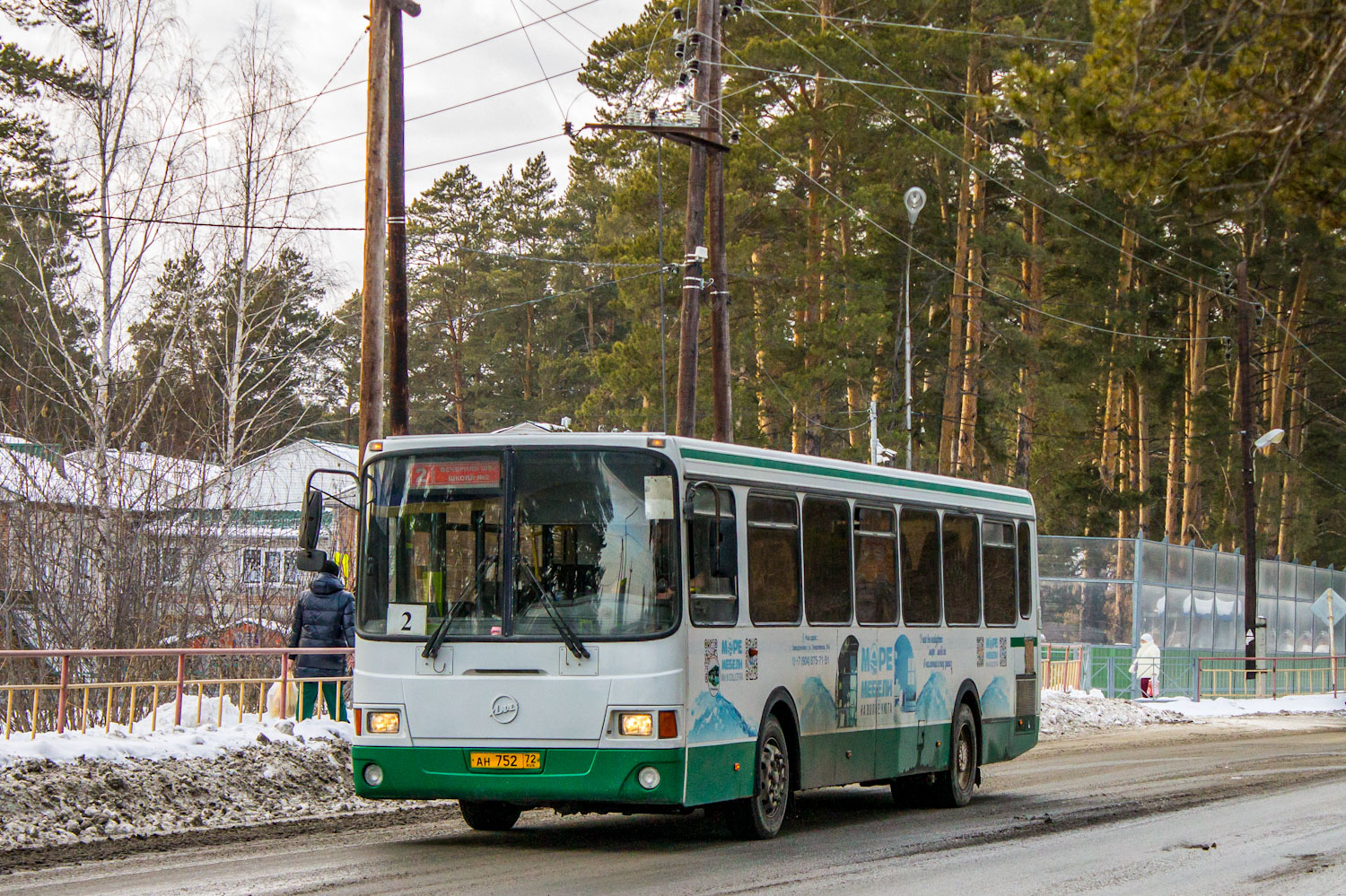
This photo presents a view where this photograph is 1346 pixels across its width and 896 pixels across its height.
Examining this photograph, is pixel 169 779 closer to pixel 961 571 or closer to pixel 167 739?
pixel 167 739

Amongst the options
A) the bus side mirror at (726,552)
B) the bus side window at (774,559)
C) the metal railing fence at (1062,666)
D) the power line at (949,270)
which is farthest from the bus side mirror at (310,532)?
the power line at (949,270)

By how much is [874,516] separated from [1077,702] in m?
16.3

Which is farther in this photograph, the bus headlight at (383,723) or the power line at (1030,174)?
the power line at (1030,174)

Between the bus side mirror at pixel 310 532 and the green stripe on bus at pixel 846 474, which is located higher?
the green stripe on bus at pixel 846 474

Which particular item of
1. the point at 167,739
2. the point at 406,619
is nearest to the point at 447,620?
the point at 406,619

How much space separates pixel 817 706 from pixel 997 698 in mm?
4184

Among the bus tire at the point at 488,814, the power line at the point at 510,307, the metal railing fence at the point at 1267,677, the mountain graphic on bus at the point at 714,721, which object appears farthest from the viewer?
the power line at the point at 510,307

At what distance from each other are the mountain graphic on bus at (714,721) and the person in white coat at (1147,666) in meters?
23.9

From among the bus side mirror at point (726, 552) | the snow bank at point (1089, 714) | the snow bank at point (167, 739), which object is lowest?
the snow bank at point (1089, 714)

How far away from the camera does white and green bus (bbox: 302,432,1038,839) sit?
10320 mm

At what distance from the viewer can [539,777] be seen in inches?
408

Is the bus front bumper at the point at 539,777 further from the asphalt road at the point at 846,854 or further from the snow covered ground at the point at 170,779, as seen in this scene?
the snow covered ground at the point at 170,779

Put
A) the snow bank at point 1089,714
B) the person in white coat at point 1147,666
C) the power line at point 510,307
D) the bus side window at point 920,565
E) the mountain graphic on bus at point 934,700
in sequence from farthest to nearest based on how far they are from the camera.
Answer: the power line at point 510,307 < the person in white coat at point 1147,666 < the snow bank at point 1089,714 < the mountain graphic on bus at point 934,700 < the bus side window at point 920,565

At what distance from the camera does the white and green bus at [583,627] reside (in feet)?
33.9
